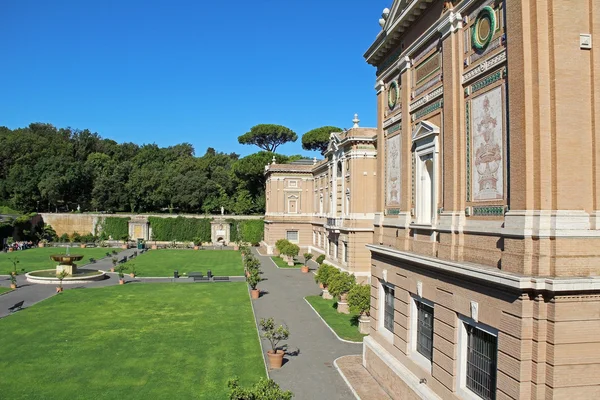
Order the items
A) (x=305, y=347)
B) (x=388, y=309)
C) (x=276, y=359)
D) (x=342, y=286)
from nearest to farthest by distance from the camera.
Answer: (x=388, y=309) → (x=276, y=359) → (x=305, y=347) → (x=342, y=286)

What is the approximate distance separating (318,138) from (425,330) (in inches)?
2902

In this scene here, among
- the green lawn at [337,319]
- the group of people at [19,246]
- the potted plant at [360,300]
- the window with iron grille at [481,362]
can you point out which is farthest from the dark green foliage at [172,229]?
the window with iron grille at [481,362]

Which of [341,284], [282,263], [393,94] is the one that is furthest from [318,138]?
[393,94]

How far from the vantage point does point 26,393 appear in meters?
13.3

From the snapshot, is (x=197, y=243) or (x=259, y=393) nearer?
(x=259, y=393)

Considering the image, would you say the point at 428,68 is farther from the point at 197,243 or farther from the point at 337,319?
the point at 197,243

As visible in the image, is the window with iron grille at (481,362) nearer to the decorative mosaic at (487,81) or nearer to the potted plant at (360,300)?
the decorative mosaic at (487,81)

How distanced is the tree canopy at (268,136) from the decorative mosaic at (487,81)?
266 ft

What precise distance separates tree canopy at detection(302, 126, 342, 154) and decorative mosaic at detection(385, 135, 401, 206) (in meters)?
67.3

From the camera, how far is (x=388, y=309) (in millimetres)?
15000

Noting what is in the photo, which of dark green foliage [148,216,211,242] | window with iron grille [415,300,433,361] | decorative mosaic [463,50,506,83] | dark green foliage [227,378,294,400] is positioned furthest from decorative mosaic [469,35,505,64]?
dark green foliage [148,216,211,242]

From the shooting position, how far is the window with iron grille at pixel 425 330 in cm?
1189

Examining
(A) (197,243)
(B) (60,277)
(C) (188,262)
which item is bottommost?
(C) (188,262)

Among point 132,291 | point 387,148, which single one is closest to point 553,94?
point 387,148
